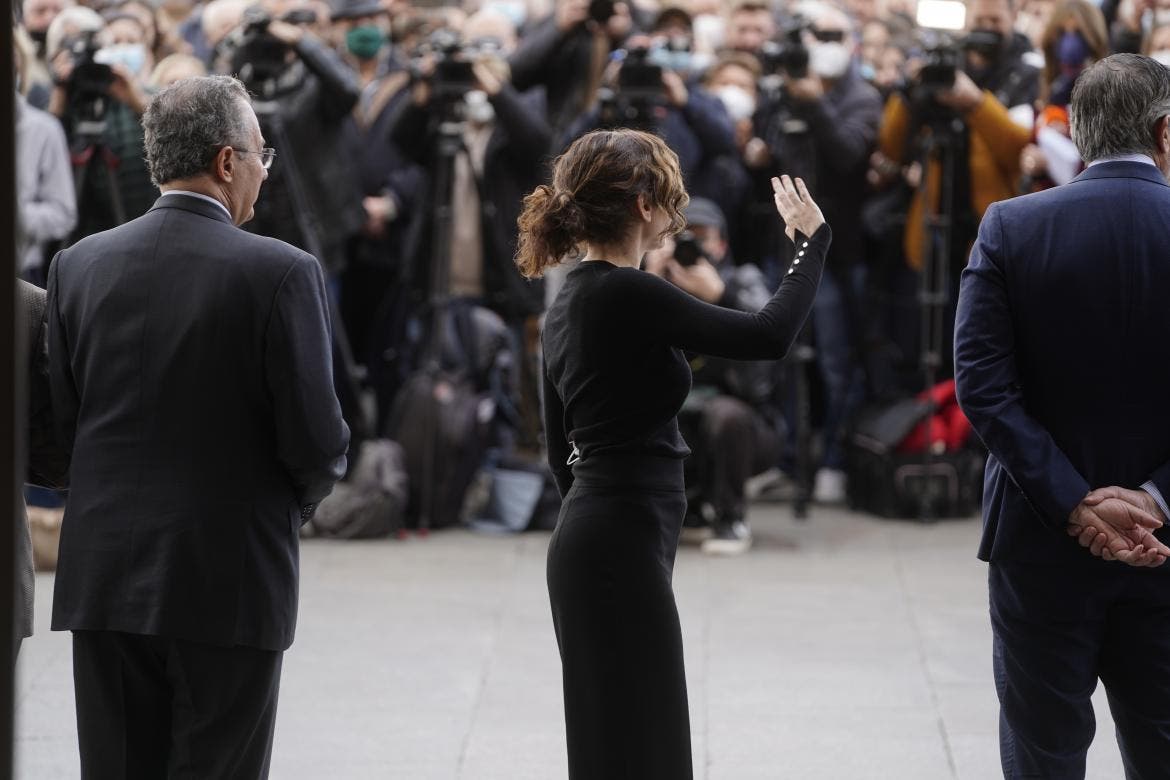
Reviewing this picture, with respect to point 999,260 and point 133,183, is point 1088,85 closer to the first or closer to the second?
point 999,260

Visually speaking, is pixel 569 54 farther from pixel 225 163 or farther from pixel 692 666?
pixel 225 163

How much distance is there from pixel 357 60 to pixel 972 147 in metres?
3.23

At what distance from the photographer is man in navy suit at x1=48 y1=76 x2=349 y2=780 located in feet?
10.4

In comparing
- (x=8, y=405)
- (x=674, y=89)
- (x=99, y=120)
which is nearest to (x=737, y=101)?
(x=674, y=89)

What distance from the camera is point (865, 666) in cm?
562

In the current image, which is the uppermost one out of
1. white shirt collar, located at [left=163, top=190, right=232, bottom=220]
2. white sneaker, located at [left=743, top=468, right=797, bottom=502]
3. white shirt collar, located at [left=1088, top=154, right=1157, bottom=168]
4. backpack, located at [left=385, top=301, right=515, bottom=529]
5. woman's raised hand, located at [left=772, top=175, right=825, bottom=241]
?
white shirt collar, located at [left=1088, top=154, right=1157, bottom=168]

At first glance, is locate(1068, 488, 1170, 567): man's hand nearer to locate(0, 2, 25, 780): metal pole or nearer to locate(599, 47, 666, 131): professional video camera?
locate(0, 2, 25, 780): metal pole

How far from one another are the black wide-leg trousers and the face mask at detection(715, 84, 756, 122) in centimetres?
550

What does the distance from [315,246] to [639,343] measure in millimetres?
4649

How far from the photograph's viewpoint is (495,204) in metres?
8.23

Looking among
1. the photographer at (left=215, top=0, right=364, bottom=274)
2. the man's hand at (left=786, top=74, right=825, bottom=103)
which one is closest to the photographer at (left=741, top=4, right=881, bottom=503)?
the man's hand at (left=786, top=74, right=825, bottom=103)

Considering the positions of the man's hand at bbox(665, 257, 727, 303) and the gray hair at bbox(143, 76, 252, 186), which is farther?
Result: the man's hand at bbox(665, 257, 727, 303)

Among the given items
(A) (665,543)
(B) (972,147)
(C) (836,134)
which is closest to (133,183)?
(C) (836,134)

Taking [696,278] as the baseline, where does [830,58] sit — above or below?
above
